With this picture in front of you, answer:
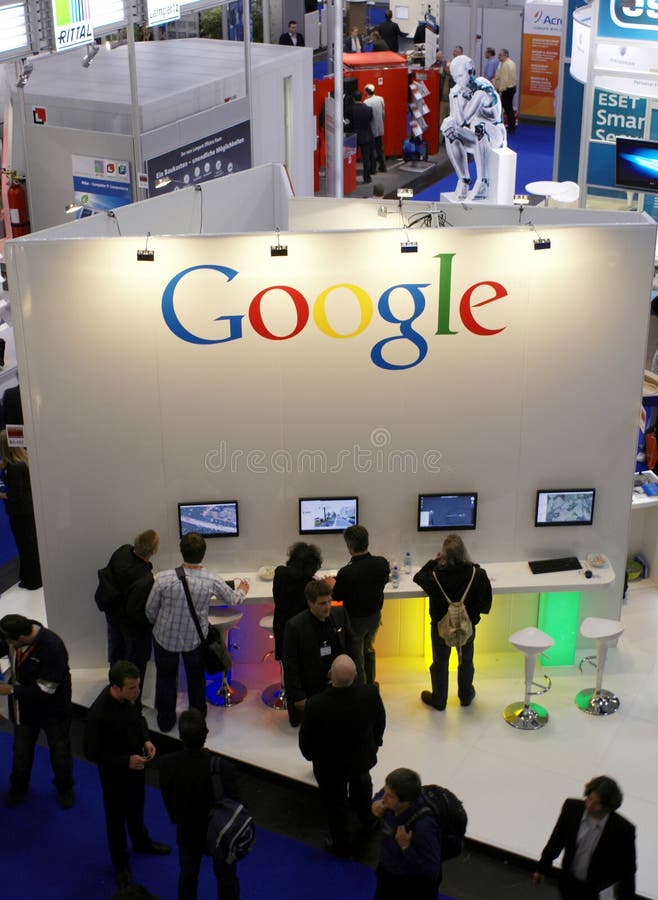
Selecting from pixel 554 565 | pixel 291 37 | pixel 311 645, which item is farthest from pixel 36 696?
pixel 291 37

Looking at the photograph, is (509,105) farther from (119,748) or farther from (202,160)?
(119,748)

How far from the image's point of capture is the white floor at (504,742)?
551 cm

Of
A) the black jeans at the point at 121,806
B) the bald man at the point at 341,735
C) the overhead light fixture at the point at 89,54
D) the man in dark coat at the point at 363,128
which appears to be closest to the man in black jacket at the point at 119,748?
the black jeans at the point at 121,806

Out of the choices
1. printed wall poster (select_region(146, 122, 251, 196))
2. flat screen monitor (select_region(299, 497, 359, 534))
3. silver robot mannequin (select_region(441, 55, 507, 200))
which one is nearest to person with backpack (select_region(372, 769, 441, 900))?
flat screen monitor (select_region(299, 497, 359, 534))

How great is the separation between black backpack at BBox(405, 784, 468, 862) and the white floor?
3.22 feet

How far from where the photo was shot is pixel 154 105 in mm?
10344

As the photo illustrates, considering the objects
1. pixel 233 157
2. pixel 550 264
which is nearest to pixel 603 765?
pixel 550 264

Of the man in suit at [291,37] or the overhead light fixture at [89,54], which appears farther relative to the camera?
the man in suit at [291,37]

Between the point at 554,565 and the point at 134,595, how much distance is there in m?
2.38

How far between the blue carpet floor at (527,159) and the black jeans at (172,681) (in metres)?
10.5

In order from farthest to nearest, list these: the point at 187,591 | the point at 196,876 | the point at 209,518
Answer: the point at 209,518
the point at 187,591
the point at 196,876

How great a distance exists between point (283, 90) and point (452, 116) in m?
2.40

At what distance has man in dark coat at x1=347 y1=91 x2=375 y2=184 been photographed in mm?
15688

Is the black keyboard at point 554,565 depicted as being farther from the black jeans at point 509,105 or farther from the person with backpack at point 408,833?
the black jeans at point 509,105
